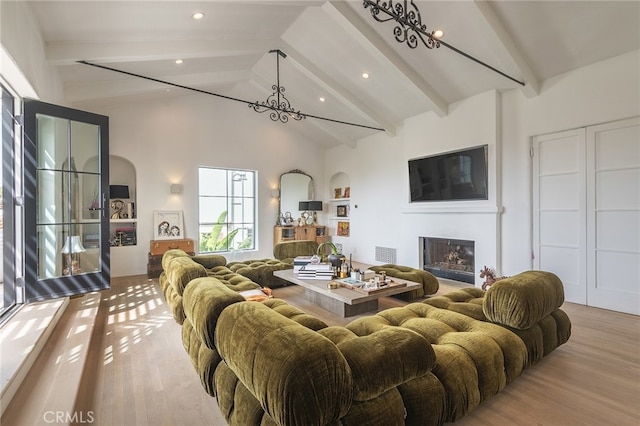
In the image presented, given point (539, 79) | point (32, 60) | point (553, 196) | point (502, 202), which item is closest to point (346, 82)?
point (539, 79)

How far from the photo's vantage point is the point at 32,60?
296cm

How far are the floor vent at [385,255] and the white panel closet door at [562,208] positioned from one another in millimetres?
2863

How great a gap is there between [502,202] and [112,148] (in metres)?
7.18

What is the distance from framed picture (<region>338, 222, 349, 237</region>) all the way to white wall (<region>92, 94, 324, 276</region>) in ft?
6.07

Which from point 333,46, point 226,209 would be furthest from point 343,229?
point 333,46

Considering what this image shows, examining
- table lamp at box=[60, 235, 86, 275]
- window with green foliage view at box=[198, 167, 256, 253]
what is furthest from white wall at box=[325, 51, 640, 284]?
table lamp at box=[60, 235, 86, 275]

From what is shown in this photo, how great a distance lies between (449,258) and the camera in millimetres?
5754

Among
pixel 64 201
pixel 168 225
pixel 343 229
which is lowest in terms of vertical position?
pixel 343 229

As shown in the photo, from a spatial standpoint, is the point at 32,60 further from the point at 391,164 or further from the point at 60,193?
the point at 391,164

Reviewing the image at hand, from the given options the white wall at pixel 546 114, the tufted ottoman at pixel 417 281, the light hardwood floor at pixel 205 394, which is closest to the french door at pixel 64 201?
the light hardwood floor at pixel 205 394

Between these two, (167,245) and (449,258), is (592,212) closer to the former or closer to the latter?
(449,258)

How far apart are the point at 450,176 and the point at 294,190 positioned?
13.9ft

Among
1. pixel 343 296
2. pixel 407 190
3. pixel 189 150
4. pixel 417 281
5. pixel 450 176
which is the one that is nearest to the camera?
pixel 343 296

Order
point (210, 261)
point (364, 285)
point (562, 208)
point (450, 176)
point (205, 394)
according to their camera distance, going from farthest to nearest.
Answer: point (450, 176)
point (210, 261)
point (562, 208)
point (364, 285)
point (205, 394)
